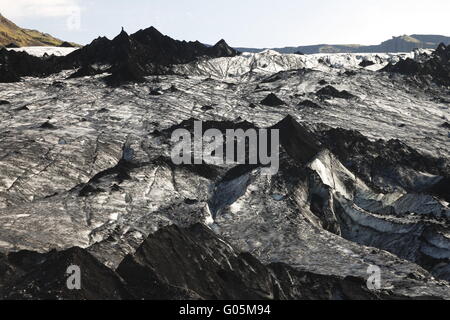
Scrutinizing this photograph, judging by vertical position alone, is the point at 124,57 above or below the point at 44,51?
below

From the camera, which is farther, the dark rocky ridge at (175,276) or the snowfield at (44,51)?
the snowfield at (44,51)

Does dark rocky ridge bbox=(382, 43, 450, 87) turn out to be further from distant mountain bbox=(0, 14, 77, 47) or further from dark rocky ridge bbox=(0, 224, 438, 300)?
distant mountain bbox=(0, 14, 77, 47)

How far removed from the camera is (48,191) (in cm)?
4016

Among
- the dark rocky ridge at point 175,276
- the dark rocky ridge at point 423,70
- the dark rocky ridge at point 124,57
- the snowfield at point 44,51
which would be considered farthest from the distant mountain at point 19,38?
the dark rocky ridge at point 175,276

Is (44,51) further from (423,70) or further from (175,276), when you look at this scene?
(175,276)

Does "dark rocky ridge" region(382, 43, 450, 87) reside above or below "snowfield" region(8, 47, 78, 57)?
below

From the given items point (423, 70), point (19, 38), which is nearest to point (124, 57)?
point (423, 70)

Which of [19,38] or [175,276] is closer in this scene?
[175,276]

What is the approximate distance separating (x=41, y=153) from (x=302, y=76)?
53246 mm

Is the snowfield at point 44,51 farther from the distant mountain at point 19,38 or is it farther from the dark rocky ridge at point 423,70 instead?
the dark rocky ridge at point 423,70

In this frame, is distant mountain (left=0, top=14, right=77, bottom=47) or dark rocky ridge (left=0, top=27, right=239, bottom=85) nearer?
dark rocky ridge (left=0, top=27, right=239, bottom=85)

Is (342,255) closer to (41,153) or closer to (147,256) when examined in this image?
(147,256)

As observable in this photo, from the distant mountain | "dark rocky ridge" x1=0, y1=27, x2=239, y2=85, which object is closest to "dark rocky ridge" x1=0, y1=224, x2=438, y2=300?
"dark rocky ridge" x1=0, y1=27, x2=239, y2=85

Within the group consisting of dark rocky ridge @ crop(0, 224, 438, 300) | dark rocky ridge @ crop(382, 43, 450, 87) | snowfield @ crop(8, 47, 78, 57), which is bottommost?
dark rocky ridge @ crop(0, 224, 438, 300)
